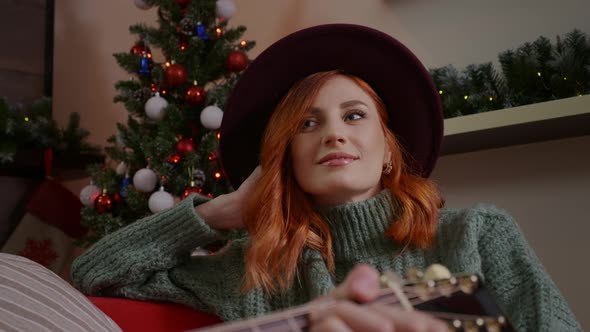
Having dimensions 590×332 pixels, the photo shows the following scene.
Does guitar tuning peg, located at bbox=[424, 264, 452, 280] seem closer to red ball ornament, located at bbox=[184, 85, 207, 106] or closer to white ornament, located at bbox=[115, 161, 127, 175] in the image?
red ball ornament, located at bbox=[184, 85, 207, 106]

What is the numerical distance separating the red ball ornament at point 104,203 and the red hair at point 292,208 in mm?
978

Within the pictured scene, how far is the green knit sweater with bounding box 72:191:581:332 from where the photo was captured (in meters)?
0.96

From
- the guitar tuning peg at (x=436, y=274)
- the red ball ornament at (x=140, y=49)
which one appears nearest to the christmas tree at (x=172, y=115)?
the red ball ornament at (x=140, y=49)

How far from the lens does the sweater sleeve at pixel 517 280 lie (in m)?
0.91

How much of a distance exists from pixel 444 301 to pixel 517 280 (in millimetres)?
560

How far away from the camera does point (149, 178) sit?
194 cm

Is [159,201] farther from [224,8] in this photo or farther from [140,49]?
[224,8]

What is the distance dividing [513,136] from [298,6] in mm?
1042

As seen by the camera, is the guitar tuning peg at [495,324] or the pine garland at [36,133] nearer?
the guitar tuning peg at [495,324]

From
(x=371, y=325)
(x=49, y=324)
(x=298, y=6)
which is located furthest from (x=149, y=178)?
(x=371, y=325)

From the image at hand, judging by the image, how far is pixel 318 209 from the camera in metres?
1.19

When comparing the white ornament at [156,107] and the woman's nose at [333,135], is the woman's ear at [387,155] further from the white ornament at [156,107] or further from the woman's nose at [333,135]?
the white ornament at [156,107]

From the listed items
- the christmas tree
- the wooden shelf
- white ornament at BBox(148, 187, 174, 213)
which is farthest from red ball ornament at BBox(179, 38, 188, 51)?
the wooden shelf

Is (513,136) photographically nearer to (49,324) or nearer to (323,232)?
(323,232)
